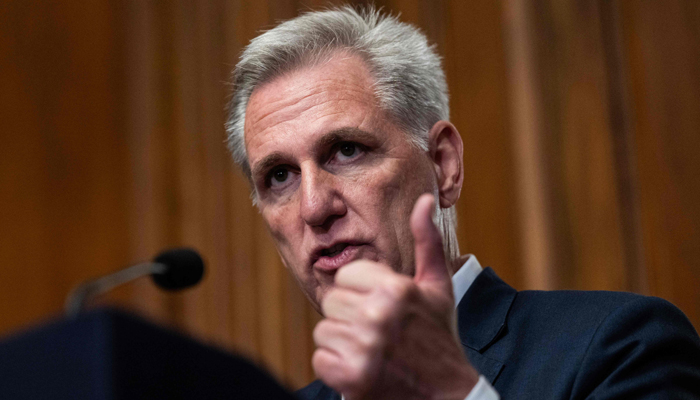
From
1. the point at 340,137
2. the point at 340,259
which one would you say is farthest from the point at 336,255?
the point at 340,137

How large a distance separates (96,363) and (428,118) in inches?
59.0

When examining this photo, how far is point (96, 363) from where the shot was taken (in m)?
0.51

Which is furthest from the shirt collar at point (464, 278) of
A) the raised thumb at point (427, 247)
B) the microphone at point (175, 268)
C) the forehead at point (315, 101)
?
the microphone at point (175, 268)

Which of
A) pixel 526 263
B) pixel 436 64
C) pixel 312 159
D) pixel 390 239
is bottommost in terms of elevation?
pixel 526 263

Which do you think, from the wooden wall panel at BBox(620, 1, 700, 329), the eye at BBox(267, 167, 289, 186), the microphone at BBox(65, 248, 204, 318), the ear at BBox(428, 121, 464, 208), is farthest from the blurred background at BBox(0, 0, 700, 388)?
the microphone at BBox(65, 248, 204, 318)

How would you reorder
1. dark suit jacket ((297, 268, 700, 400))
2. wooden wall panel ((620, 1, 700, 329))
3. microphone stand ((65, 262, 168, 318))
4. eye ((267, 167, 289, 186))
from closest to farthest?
microphone stand ((65, 262, 168, 318))
dark suit jacket ((297, 268, 700, 400))
eye ((267, 167, 289, 186))
wooden wall panel ((620, 1, 700, 329))

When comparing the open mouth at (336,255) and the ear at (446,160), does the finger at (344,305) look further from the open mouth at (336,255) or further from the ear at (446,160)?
the ear at (446,160)

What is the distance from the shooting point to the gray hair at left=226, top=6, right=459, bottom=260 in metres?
1.84

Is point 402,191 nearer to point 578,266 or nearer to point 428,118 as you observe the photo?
point 428,118

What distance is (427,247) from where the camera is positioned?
0.94 metres

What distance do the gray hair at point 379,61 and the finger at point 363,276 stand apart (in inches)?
36.7

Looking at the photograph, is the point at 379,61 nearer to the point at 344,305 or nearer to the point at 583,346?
the point at 583,346

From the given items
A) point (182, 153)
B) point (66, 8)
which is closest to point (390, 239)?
point (182, 153)

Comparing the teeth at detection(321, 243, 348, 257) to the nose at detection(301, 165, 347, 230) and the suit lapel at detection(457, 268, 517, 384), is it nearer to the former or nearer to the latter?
the nose at detection(301, 165, 347, 230)
